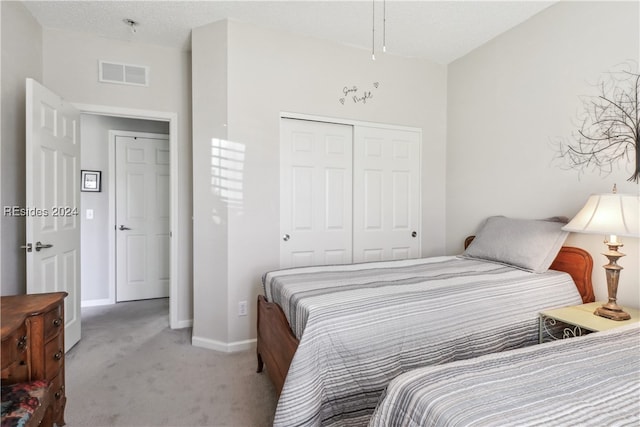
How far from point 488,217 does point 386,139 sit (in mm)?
1238

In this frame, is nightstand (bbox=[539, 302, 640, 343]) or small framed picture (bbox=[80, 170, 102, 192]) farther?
small framed picture (bbox=[80, 170, 102, 192])

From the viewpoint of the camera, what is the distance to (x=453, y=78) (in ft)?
11.5

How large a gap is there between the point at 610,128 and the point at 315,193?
220 centimetres

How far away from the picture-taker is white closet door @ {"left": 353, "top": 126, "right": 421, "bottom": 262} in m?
3.29

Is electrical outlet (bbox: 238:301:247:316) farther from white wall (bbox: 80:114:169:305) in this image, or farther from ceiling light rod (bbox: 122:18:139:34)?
ceiling light rod (bbox: 122:18:139:34)

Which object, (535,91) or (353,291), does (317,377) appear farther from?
(535,91)

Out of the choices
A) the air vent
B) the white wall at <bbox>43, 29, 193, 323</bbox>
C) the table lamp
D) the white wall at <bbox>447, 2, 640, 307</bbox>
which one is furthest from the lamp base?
the air vent

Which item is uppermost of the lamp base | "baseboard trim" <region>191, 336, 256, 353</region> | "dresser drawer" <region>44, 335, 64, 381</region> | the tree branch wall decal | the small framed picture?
the tree branch wall decal

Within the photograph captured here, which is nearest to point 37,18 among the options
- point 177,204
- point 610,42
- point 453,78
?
point 177,204

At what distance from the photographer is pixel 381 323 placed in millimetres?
1568

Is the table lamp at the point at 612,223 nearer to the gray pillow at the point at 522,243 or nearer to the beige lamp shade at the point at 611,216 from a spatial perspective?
the beige lamp shade at the point at 611,216

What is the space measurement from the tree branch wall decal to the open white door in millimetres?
3772

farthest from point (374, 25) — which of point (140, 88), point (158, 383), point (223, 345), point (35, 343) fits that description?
point (158, 383)

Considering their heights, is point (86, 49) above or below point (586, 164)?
above
